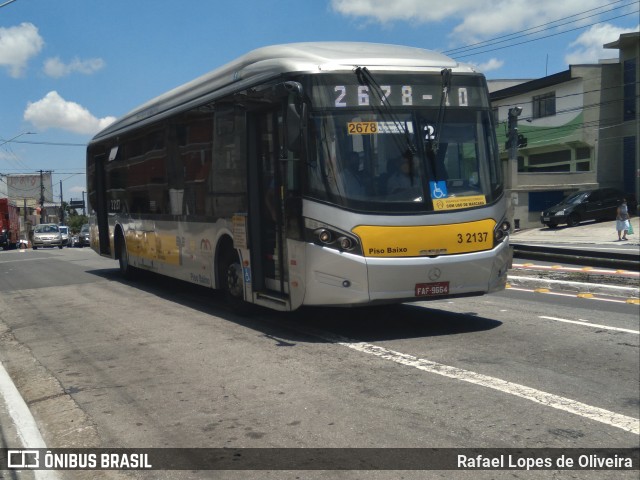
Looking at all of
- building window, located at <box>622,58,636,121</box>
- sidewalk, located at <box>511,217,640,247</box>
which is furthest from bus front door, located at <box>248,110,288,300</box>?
building window, located at <box>622,58,636,121</box>

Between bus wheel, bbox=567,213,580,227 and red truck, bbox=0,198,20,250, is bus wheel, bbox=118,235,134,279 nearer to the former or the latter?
bus wheel, bbox=567,213,580,227

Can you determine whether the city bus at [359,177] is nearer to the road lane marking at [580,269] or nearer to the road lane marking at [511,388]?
the road lane marking at [511,388]

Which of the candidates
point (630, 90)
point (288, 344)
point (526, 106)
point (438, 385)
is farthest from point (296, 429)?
point (526, 106)

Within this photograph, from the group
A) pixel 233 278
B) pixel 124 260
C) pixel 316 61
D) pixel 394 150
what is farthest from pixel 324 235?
pixel 124 260

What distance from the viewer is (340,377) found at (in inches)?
271

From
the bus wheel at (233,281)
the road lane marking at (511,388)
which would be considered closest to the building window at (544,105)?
the bus wheel at (233,281)

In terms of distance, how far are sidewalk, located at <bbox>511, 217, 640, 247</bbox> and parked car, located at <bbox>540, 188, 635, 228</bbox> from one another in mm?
430

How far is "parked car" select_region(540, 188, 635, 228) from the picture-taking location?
38.2m

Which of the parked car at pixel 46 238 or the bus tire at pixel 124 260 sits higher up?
the bus tire at pixel 124 260

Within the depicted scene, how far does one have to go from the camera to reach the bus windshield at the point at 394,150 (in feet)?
26.6

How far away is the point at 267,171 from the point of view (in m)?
9.20

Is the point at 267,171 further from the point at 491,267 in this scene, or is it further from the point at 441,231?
the point at 491,267

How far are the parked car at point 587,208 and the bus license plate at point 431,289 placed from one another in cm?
3216

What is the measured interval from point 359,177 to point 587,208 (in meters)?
33.3
